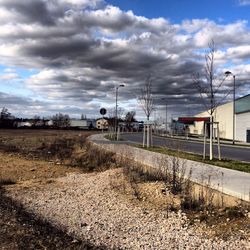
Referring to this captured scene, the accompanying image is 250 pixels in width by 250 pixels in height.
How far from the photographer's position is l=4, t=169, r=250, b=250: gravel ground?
6.82 meters

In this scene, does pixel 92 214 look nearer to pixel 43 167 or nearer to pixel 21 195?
pixel 21 195

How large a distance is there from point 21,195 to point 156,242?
553 cm

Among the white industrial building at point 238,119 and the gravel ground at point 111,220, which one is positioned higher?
the white industrial building at point 238,119

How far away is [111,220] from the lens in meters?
8.31

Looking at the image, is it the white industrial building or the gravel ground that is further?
the white industrial building

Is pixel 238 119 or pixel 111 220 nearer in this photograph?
pixel 111 220

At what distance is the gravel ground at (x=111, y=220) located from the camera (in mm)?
6816

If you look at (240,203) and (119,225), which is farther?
(240,203)

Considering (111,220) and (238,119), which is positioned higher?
(238,119)

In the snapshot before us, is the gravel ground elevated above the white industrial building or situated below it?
below

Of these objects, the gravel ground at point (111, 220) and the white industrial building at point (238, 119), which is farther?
the white industrial building at point (238, 119)

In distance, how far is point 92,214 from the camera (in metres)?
8.84

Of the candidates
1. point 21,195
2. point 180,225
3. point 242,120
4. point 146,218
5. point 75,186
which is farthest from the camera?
point 242,120

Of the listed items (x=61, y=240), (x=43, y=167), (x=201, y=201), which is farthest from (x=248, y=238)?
(x=43, y=167)
